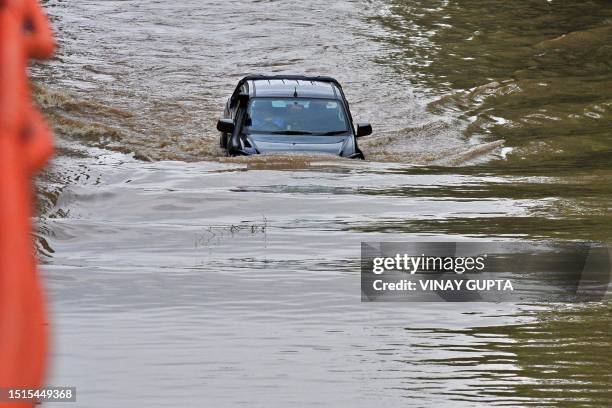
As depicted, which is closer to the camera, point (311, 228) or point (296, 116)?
point (311, 228)

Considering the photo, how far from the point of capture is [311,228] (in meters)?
10.6

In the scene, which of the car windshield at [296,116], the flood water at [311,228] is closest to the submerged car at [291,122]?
the car windshield at [296,116]

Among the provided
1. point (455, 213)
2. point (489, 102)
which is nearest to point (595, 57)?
point (489, 102)

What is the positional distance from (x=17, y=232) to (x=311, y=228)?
9648 mm

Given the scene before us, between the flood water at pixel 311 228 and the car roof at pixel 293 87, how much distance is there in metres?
1.19

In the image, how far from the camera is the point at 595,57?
95.7 ft

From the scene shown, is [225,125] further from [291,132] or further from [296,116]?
[296,116]

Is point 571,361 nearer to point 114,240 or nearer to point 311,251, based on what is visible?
point 311,251

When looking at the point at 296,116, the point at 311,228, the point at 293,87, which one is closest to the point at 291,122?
the point at 296,116

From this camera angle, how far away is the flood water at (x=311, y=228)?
5.93m

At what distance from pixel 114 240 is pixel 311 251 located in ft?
5.77

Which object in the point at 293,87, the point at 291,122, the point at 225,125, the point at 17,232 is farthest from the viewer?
the point at 293,87

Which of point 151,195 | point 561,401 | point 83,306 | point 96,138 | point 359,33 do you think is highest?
point 561,401

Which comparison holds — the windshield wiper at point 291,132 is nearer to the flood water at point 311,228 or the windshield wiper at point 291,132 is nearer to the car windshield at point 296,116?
the car windshield at point 296,116
